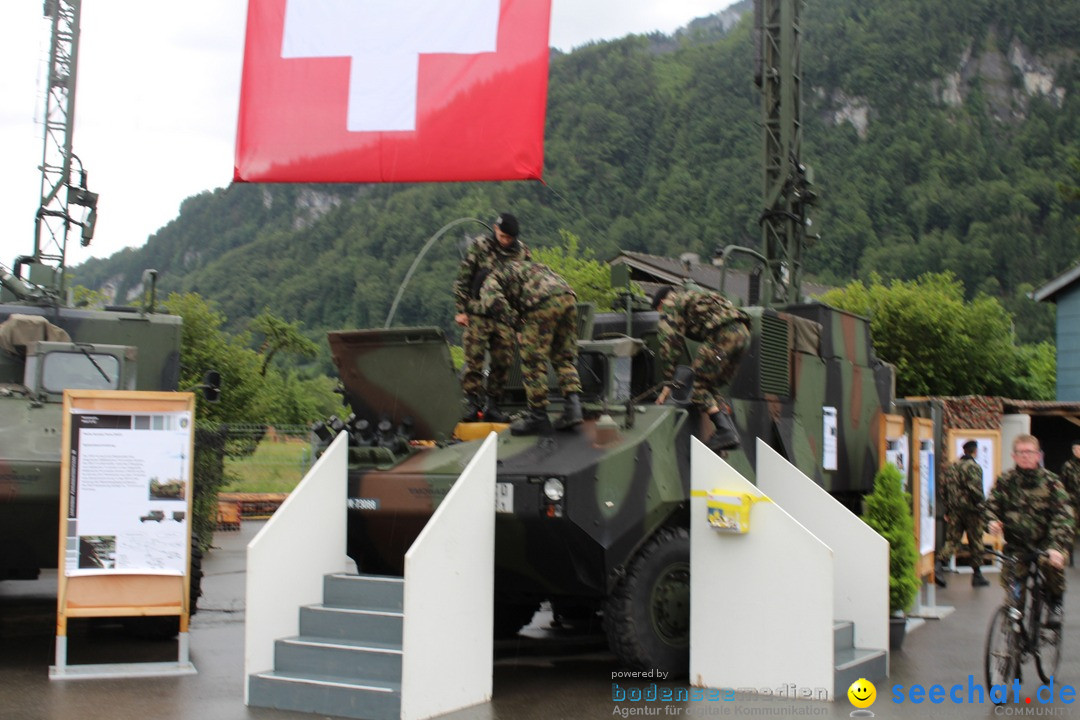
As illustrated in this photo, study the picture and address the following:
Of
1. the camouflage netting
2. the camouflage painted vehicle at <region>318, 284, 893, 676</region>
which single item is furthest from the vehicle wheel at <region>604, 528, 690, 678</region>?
the camouflage netting

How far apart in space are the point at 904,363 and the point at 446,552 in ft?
98.5

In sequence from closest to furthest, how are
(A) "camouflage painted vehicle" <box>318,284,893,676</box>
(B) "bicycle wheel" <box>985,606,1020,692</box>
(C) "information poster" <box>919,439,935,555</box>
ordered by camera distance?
(B) "bicycle wheel" <box>985,606,1020,692</box>
(A) "camouflage painted vehicle" <box>318,284,893,676</box>
(C) "information poster" <box>919,439,935,555</box>

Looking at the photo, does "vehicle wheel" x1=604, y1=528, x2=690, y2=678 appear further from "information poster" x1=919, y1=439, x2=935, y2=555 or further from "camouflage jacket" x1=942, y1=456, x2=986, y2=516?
"camouflage jacket" x1=942, y1=456, x2=986, y2=516

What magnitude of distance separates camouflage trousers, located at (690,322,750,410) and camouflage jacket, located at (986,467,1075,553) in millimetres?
1972

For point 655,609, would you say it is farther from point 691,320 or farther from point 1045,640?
point 1045,640

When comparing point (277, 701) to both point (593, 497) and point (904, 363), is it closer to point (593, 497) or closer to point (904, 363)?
point (593, 497)

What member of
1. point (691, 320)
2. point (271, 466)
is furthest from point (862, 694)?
point (271, 466)

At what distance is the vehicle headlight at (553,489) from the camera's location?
26.9 ft

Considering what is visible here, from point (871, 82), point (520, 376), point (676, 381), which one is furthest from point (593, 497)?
point (871, 82)

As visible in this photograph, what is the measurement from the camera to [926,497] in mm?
12750

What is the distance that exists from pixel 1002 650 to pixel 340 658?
3951 mm

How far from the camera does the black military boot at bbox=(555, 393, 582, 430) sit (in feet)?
29.1

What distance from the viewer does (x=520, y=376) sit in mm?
10305

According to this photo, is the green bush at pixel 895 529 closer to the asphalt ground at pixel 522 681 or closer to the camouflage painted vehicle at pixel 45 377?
the asphalt ground at pixel 522 681
